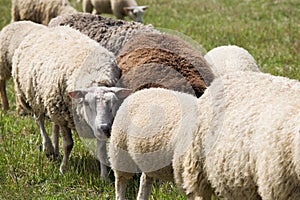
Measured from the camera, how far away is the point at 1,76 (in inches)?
301

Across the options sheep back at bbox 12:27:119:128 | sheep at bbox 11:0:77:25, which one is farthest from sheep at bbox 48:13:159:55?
sheep at bbox 11:0:77:25

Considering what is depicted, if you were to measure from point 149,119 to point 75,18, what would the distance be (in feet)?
10.6

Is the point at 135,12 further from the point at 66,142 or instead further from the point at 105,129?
the point at 105,129

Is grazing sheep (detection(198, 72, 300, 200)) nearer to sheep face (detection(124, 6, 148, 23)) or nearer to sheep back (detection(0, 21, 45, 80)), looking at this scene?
sheep back (detection(0, 21, 45, 80))

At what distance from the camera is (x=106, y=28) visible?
6535 mm

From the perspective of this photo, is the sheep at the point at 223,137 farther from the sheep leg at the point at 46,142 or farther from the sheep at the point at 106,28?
the sheep at the point at 106,28

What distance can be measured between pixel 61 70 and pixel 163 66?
36.5 inches

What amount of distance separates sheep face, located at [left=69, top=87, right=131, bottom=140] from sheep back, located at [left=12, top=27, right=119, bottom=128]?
0.19 meters

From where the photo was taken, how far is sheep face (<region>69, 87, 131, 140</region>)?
4766 mm

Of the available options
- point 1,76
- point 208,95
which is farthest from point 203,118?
point 1,76

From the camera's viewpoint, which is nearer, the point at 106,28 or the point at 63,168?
the point at 63,168

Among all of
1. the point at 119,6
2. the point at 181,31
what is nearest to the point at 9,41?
the point at 181,31

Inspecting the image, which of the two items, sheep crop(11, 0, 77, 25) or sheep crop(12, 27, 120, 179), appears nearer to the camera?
sheep crop(12, 27, 120, 179)

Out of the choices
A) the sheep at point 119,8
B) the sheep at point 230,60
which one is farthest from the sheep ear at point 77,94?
the sheep at point 119,8
